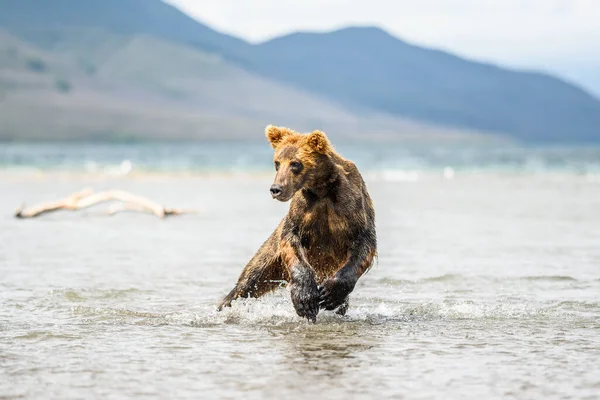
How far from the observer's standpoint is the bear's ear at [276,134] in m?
8.73

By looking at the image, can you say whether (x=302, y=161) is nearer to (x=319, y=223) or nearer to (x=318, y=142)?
(x=318, y=142)

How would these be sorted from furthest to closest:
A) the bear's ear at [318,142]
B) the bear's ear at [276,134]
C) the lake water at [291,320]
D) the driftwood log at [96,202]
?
the driftwood log at [96,202]
the bear's ear at [276,134]
the bear's ear at [318,142]
the lake water at [291,320]

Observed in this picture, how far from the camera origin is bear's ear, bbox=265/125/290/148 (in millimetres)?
8734

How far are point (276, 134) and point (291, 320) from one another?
5.17ft

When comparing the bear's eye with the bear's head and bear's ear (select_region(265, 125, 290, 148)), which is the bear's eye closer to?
the bear's head

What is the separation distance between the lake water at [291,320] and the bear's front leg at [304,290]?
6.6 inches

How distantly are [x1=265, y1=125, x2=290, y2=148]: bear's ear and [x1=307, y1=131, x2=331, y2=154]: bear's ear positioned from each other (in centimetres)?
34

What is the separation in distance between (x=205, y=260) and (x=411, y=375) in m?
7.64

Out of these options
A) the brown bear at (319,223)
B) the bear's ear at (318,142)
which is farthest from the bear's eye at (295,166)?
the bear's ear at (318,142)

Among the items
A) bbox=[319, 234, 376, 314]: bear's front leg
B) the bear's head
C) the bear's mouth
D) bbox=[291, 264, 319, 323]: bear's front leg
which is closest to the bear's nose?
the bear's mouth

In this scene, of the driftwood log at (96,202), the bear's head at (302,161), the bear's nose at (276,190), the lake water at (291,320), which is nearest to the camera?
the lake water at (291,320)

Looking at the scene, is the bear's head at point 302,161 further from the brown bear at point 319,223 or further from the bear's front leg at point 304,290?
the bear's front leg at point 304,290

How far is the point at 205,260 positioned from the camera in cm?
1388

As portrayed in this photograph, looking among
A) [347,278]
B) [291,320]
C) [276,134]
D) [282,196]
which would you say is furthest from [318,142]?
[291,320]
